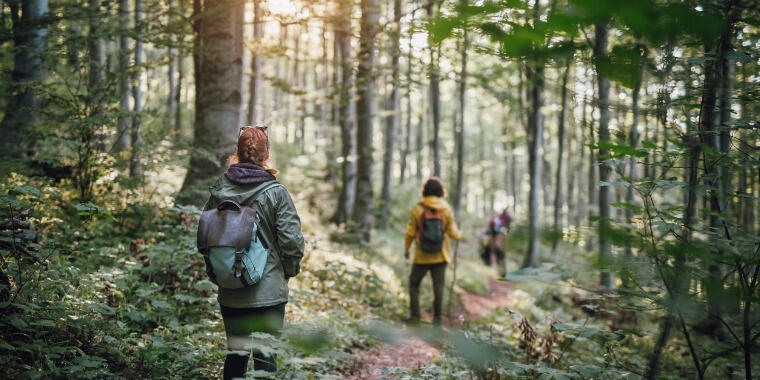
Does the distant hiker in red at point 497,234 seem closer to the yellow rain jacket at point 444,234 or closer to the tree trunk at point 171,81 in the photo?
the yellow rain jacket at point 444,234

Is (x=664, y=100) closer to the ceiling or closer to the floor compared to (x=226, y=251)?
closer to the ceiling

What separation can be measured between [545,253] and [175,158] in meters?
16.9

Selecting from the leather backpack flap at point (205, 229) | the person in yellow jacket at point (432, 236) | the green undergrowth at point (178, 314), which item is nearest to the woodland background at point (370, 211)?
the green undergrowth at point (178, 314)

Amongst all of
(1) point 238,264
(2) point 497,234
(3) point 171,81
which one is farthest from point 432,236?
(3) point 171,81

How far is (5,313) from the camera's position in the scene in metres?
3.44

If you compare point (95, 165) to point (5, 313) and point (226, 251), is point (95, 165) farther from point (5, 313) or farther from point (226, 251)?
point (226, 251)

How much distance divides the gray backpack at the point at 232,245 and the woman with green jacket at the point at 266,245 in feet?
0.42

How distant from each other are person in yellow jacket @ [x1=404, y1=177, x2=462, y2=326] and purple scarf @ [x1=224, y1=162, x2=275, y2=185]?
4181 millimetres

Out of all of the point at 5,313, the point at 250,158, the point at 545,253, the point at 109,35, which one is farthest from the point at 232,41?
the point at 545,253

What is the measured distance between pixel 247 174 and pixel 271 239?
0.51 metres

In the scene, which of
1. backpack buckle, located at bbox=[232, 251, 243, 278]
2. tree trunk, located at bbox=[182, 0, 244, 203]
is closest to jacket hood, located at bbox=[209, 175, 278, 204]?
backpack buckle, located at bbox=[232, 251, 243, 278]

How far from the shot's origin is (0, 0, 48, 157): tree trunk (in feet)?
21.3

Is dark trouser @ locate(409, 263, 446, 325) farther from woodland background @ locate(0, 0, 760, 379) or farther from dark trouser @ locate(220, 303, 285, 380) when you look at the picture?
dark trouser @ locate(220, 303, 285, 380)

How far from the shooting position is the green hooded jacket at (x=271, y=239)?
3324 mm
